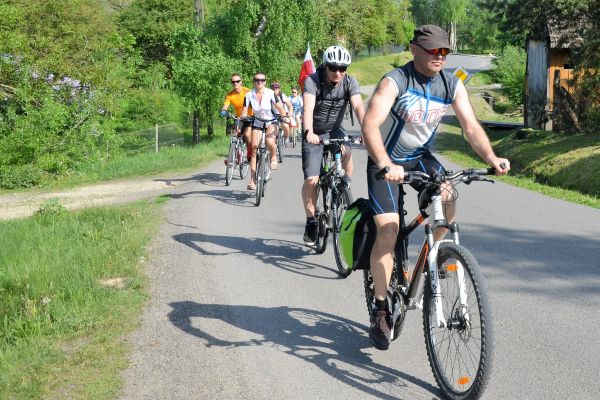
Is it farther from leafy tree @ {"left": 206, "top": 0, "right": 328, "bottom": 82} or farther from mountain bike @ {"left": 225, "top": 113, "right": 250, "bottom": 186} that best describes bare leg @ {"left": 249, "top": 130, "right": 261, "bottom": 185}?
leafy tree @ {"left": 206, "top": 0, "right": 328, "bottom": 82}

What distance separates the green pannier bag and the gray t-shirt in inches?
108

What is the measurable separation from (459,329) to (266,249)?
4.52 m

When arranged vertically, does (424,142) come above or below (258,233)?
above

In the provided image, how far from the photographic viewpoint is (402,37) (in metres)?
105

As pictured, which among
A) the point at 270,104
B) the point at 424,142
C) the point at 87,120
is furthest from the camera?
the point at 87,120

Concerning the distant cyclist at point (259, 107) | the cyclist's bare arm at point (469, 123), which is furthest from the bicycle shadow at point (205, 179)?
the cyclist's bare arm at point (469, 123)

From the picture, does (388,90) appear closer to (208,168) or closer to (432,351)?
(432,351)

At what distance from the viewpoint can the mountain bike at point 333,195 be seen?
7441 millimetres

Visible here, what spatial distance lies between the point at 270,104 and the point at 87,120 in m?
11.1

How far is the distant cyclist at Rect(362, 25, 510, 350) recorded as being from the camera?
4512 millimetres

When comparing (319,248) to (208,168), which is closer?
(319,248)

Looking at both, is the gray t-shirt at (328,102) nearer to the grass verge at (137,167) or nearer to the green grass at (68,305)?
the green grass at (68,305)

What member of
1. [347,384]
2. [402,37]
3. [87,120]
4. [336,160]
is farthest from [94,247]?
[402,37]

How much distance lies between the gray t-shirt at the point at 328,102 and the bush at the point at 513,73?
137 feet
